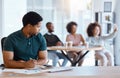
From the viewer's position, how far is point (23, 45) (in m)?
2.88

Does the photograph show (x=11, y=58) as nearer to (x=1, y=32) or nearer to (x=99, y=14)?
(x=1, y=32)

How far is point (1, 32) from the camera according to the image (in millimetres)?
5762

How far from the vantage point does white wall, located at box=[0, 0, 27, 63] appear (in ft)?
18.9

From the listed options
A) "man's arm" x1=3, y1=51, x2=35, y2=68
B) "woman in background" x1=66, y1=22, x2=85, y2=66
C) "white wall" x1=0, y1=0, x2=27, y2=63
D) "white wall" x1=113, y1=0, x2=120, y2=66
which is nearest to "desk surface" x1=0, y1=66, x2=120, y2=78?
"man's arm" x1=3, y1=51, x2=35, y2=68

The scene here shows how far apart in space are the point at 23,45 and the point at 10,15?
10.8 feet

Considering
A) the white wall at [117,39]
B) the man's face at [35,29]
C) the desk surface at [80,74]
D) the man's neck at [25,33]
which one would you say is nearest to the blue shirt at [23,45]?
the man's neck at [25,33]

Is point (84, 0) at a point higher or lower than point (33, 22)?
higher

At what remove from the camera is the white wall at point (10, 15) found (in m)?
5.77

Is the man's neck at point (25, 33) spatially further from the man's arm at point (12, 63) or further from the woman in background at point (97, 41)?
the woman in background at point (97, 41)

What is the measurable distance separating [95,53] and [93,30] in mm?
488

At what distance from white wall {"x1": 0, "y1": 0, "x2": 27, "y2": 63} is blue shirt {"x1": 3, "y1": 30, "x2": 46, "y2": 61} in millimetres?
2877

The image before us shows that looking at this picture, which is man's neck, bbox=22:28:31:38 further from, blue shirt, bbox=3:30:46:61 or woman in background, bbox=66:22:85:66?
woman in background, bbox=66:22:85:66

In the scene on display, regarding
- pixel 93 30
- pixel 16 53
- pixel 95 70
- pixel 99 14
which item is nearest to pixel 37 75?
pixel 95 70

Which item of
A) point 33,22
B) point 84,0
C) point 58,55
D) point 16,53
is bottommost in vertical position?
point 58,55
